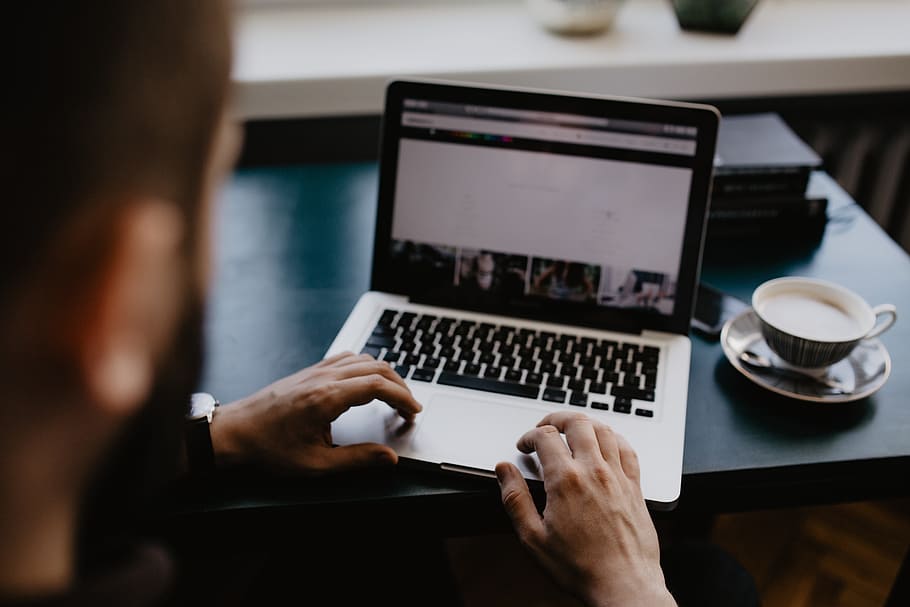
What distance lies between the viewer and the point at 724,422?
92cm

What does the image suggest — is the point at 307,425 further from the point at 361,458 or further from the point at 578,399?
the point at 578,399

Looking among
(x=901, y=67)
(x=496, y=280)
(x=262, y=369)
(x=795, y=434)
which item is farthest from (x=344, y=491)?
(x=901, y=67)

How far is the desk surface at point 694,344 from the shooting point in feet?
2.80

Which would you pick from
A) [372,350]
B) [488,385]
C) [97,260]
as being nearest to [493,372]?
[488,385]

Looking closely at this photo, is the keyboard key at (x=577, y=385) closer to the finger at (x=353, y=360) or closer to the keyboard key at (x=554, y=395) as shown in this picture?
the keyboard key at (x=554, y=395)

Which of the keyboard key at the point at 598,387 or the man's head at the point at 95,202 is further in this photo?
the keyboard key at the point at 598,387

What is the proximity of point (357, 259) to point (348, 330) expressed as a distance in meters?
0.20

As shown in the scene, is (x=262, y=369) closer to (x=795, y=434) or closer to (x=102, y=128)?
(x=795, y=434)

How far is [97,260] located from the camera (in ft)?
1.01

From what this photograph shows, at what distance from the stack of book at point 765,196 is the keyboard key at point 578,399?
0.47m

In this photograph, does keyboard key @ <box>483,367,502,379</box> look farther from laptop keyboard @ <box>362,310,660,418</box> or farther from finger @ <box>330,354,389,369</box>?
finger @ <box>330,354,389,369</box>

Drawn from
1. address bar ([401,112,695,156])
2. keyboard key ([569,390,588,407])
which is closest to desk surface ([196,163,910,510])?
keyboard key ([569,390,588,407])

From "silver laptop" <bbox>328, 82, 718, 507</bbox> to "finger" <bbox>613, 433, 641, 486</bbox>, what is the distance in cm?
9

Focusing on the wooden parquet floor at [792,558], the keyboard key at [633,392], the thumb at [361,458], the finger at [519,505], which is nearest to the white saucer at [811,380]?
the keyboard key at [633,392]
